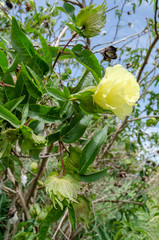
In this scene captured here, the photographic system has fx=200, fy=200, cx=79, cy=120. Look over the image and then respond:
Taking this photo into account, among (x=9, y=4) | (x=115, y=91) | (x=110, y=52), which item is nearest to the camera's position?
(x=115, y=91)

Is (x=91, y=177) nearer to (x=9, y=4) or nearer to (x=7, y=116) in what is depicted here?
(x=7, y=116)

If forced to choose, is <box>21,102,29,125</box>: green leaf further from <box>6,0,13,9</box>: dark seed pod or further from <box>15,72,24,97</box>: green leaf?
<box>6,0,13,9</box>: dark seed pod

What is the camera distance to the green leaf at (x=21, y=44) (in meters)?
0.38

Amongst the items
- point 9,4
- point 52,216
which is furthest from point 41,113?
point 9,4

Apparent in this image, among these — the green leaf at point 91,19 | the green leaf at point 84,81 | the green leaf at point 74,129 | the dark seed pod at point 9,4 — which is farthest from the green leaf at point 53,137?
the dark seed pod at point 9,4

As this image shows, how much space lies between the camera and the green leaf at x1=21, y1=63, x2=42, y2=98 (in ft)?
1.16

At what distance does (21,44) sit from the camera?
0.39 meters

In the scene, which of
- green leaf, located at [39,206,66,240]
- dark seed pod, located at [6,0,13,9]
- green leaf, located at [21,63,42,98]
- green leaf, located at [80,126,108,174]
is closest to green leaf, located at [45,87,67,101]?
green leaf, located at [21,63,42,98]

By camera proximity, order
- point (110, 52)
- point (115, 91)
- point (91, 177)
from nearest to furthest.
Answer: point (115, 91) → point (91, 177) → point (110, 52)

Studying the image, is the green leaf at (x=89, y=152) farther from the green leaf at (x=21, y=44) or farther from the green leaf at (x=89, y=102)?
the green leaf at (x=21, y=44)

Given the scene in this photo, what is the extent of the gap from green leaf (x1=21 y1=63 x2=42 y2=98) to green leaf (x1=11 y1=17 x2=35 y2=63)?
Answer: 61 millimetres

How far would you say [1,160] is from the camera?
1.52 feet

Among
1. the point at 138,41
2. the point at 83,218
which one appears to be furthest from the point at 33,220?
the point at 138,41

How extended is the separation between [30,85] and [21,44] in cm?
9
